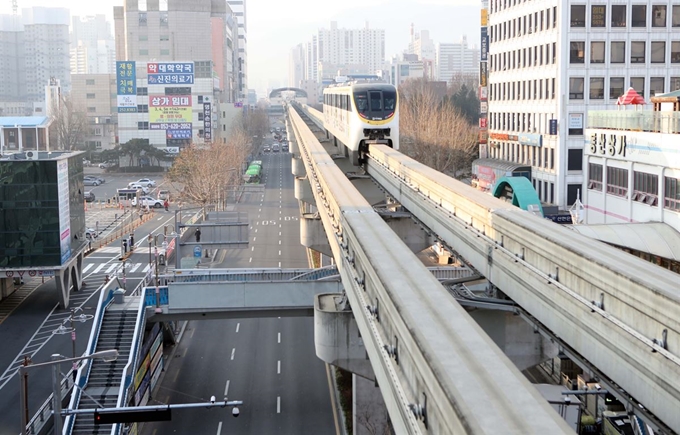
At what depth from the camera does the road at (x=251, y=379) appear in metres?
29.2

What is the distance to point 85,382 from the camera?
92.1 feet

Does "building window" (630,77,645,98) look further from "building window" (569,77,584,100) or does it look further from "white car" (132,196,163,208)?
"white car" (132,196,163,208)

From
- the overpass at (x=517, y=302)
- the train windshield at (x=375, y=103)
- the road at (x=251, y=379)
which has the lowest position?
the road at (x=251, y=379)

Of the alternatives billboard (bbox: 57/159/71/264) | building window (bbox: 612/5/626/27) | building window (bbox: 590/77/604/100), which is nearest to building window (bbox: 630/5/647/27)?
building window (bbox: 612/5/626/27)

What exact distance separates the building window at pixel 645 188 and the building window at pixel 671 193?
0.51 metres

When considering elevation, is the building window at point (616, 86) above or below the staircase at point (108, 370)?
above

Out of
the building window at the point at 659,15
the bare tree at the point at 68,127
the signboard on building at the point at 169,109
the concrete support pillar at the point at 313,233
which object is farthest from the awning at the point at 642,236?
the bare tree at the point at 68,127

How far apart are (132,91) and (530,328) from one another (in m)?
99.2

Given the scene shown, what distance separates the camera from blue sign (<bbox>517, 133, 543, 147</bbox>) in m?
58.9

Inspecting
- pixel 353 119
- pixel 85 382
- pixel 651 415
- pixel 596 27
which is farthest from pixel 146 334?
pixel 596 27

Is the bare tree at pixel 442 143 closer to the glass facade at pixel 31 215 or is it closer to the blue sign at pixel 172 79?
the glass facade at pixel 31 215

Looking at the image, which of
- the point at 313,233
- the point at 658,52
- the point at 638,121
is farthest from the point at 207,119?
the point at 638,121

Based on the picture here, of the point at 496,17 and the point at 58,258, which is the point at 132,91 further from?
the point at 58,258

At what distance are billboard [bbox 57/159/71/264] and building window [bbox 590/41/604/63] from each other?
107ft
